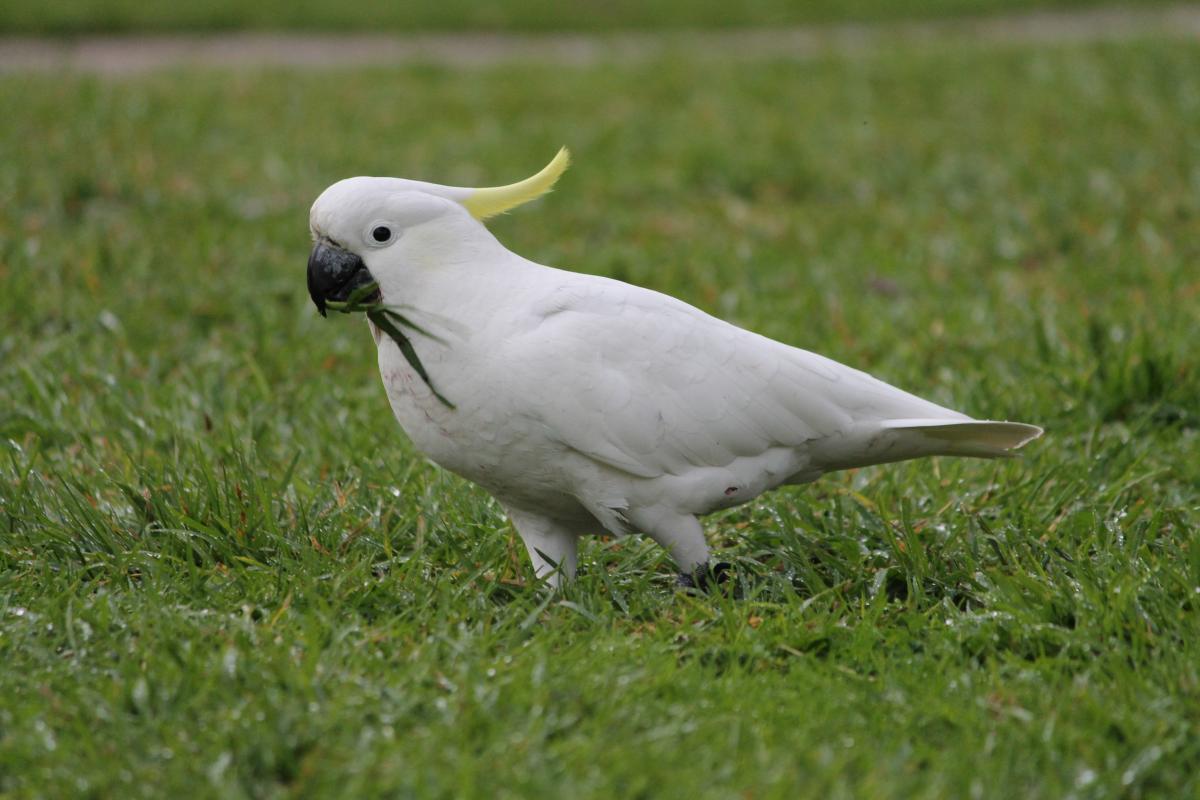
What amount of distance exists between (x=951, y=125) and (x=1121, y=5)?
454 centimetres

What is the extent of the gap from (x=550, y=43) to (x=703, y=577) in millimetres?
7477

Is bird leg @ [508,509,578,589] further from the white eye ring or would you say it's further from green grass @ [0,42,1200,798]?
the white eye ring

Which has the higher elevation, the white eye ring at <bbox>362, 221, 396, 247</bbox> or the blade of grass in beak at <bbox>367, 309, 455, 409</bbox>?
the white eye ring at <bbox>362, 221, 396, 247</bbox>

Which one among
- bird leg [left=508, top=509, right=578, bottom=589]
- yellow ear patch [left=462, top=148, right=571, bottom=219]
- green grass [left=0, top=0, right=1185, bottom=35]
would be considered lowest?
bird leg [left=508, top=509, right=578, bottom=589]

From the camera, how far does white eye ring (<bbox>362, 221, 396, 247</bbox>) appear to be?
8.05 ft

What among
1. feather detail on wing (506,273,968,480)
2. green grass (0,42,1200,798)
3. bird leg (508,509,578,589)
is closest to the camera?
green grass (0,42,1200,798)

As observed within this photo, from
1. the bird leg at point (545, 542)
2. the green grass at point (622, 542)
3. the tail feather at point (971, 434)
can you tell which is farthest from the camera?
the bird leg at point (545, 542)

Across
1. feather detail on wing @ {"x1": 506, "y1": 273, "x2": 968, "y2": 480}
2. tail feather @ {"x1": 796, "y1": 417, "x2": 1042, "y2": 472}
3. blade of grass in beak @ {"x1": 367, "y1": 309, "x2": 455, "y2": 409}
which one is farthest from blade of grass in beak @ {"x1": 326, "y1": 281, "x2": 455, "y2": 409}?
tail feather @ {"x1": 796, "y1": 417, "x2": 1042, "y2": 472}

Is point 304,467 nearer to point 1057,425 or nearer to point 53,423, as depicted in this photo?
point 53,423

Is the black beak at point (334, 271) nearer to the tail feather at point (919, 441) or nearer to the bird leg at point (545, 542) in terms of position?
the bird leg at point (545, 542)

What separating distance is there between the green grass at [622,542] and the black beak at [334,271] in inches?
22.4

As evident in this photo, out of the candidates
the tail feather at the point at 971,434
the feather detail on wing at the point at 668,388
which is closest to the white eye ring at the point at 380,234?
the feather detail on wing at the point at 668,388

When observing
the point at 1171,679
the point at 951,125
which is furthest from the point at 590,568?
the point at 951,125

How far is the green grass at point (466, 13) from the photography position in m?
9.14
